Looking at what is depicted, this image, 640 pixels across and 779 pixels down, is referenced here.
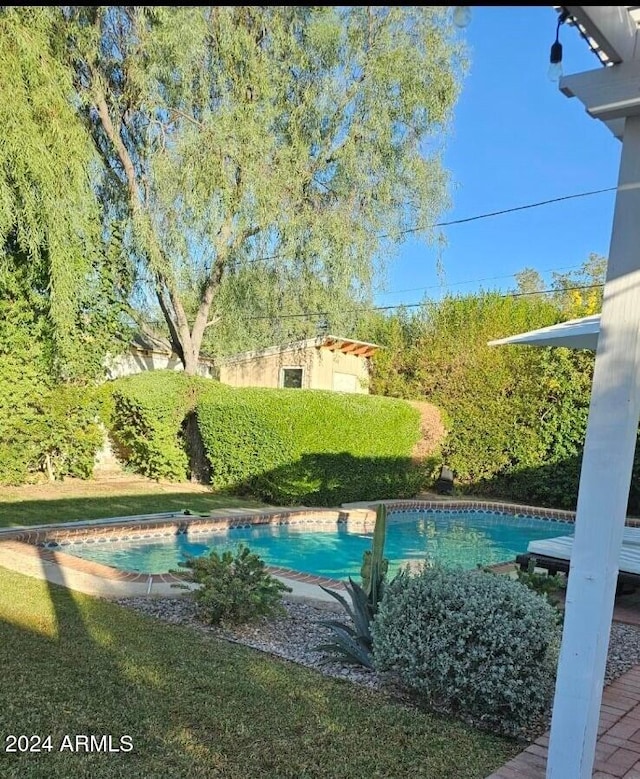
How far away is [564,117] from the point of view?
11500 mm

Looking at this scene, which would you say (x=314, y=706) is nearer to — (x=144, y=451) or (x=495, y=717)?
(x=495, y=717)

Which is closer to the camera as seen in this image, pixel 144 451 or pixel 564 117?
pixel 564 117

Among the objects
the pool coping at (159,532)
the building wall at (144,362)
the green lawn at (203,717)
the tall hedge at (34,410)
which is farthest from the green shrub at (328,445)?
the green lawn at (203,717)

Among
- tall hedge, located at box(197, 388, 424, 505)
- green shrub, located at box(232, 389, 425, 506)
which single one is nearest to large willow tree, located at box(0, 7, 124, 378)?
tall hedge, located at box(197, 388, 424, 505)

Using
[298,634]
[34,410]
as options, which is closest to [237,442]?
[34,410]

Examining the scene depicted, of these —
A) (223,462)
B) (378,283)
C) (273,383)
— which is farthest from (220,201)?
(273,383)

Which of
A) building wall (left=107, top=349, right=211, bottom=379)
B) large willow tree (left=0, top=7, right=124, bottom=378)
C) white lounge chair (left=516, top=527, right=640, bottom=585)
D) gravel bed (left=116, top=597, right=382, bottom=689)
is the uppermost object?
large willow tree (left=0, top=7, right=124, bottom=378)

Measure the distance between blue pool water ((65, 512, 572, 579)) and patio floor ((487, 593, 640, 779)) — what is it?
4.97 meters

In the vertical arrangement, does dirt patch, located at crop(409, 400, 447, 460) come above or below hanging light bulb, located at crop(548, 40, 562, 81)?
below

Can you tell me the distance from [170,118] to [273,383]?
375 inches

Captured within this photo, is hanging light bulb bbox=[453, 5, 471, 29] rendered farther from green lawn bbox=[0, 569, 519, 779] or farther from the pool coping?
the pool coping

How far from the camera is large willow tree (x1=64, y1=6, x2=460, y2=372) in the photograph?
1201 cm

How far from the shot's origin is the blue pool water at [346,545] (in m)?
8.55

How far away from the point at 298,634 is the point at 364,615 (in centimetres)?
80
